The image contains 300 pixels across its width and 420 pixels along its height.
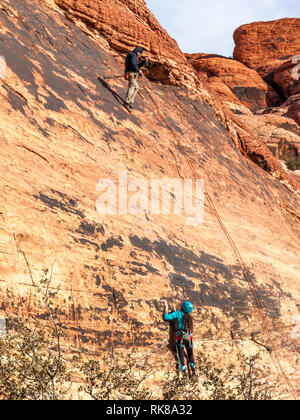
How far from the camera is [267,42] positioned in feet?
170

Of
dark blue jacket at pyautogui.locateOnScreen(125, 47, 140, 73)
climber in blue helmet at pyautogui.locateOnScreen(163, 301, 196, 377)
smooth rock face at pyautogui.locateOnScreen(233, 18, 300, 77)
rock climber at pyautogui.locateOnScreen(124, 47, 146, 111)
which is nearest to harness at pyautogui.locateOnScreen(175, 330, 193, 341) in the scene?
climber in blue helmet at pyautogui.locateOnScreen(163, 301, 196, 377)

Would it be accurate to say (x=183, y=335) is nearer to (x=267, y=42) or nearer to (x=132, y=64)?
(x=132, y=64)

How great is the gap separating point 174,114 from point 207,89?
3823mm

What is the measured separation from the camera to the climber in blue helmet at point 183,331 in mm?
5773

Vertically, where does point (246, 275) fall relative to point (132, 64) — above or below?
below

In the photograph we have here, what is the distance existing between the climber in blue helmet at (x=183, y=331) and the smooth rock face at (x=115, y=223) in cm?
20

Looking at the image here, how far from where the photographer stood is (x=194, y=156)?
10.8m

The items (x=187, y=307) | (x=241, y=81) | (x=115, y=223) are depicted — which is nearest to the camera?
(x=187, y=307)

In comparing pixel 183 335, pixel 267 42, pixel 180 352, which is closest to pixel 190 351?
pixel 180 352

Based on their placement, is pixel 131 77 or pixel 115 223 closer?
pixel 115 223

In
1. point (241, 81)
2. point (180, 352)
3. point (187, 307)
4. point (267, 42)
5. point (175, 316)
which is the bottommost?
point (180, 352)

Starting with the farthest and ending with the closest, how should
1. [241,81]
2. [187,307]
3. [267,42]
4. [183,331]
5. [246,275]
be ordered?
[267,42] < [241,81] < [246,275] < [187,307] < [183,331]

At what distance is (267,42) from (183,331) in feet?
183

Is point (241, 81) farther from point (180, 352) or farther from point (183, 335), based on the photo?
point (180, 352)
